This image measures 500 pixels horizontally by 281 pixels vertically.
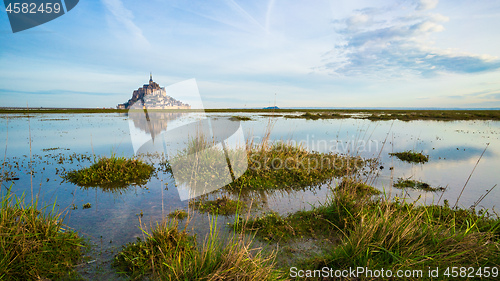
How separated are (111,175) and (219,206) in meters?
4.58

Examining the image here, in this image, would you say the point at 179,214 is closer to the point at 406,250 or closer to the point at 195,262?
the point at 195,262

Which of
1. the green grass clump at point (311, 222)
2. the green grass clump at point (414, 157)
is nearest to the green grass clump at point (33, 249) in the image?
the green grass clump at point (311, 222)

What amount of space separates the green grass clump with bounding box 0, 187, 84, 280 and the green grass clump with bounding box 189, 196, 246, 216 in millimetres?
2681

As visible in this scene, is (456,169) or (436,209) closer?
(436,209)

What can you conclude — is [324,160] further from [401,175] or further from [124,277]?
[124,277]

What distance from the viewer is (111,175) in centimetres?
827

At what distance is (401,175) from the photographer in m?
9.70

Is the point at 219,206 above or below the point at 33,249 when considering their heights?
below

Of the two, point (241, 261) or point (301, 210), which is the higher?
point (241, 261)

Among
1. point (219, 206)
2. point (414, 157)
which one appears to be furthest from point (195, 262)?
point (414, 157)

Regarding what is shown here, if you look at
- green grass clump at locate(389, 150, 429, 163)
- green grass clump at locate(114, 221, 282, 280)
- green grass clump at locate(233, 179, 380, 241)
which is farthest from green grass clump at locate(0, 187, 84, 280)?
green grass clump at locate(389, 150, 429, 163)

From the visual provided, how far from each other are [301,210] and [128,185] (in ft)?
18.7

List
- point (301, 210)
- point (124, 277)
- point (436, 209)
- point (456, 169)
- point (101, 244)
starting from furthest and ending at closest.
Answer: point (456, 169) < point (301, 210) < point (436, 209) < point (101, 244) < point (124, 277)

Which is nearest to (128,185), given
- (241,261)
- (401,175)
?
(241,261)
